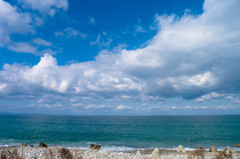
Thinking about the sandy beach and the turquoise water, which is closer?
the sandy beach

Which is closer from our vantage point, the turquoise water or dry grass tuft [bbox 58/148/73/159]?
dry grass tuft [bbox 58/148/73/159]

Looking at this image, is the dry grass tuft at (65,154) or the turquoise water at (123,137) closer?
the dry grass tuft at (65,154)

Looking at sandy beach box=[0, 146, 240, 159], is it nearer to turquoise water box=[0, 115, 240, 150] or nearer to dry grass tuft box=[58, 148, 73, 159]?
dry grass tuft box=[58, 148, 73, 159]

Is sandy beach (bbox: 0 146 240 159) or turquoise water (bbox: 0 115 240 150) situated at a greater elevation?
sandy beach (bbox: 0 146 240 159)

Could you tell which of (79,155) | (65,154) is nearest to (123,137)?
(79,155)

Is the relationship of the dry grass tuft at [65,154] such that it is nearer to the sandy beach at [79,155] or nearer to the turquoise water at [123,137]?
the sandy beach at [79,155]

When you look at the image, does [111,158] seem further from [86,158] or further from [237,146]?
[237,146]

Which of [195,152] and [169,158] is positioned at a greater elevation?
[195,152]

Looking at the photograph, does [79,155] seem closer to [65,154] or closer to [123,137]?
[65,154]

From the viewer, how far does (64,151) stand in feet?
39.1

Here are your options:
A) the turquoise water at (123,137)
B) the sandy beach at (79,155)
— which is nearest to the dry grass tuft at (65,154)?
the sandy beach at (79,155)

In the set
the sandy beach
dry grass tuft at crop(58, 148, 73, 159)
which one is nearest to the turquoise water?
the sandy beach

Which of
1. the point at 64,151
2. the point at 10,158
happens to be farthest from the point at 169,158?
the point at 10,158

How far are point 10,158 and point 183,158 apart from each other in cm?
1682
